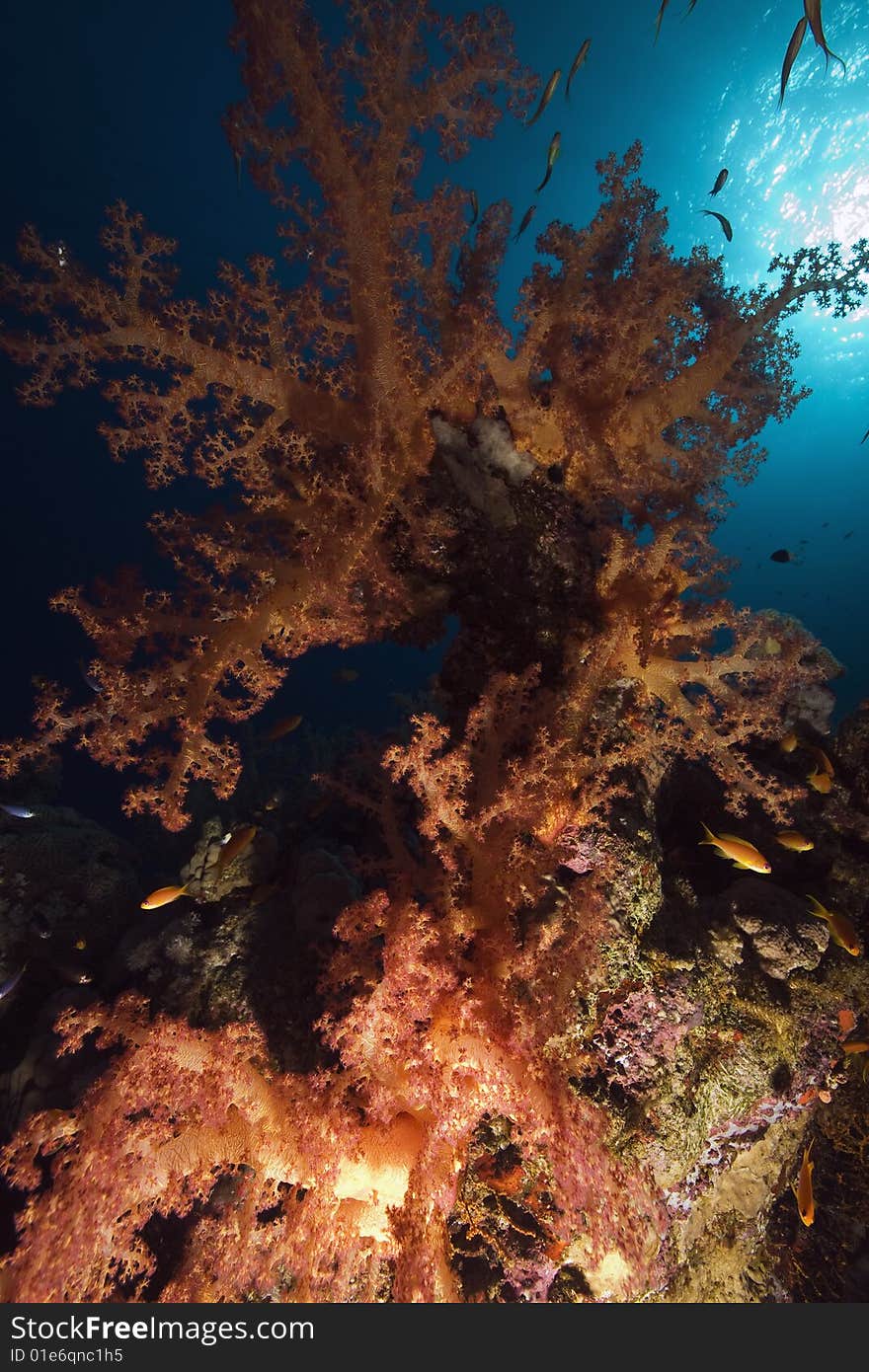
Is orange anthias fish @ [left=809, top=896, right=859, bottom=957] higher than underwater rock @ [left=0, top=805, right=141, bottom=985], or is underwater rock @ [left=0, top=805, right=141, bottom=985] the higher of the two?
orange anthias fish @ [left=809, top=896, right=859, bottom=957]

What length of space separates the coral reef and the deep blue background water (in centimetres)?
1575

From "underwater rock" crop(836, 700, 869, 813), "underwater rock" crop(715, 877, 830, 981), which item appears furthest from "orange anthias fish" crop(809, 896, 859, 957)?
"underwater rock" crop(836, 700, 869, 813)

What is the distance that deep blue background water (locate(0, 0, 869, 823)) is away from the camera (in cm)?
1977

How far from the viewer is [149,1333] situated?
9.95 ft

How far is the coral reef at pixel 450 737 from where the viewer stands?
10.2ft

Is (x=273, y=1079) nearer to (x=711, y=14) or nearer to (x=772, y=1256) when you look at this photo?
(x=772, y=1256)

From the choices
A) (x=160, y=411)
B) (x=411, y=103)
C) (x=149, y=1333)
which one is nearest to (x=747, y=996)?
(x=149, y=1333)

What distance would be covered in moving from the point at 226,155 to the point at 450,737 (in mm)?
39772

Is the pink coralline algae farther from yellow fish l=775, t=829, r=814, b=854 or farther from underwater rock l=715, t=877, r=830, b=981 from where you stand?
yellow fish l=775, t=829, r=814, b=854

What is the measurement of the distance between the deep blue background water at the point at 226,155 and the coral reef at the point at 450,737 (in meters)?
15.7

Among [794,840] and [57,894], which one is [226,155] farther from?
[794,840]

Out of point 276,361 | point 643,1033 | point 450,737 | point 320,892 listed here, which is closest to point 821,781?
point 643,1033

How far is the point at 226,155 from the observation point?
2862 centimetres

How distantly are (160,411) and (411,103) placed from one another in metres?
2.49
